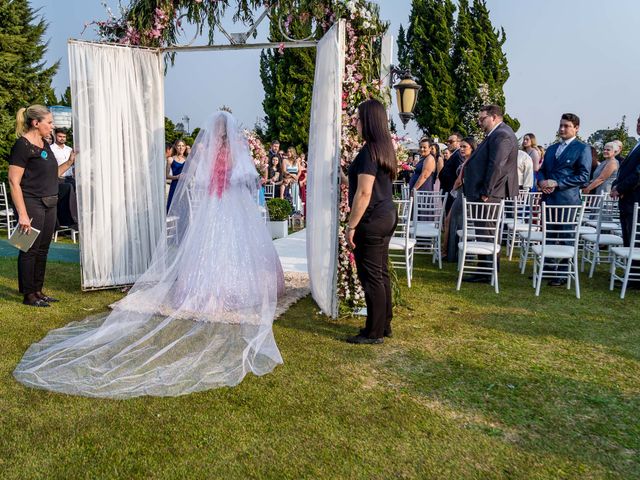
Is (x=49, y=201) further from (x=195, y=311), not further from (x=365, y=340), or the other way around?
(x=365, y=340)

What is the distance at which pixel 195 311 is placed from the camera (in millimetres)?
4855

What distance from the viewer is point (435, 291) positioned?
6309 millimetres

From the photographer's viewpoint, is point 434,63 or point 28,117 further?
point 434,63

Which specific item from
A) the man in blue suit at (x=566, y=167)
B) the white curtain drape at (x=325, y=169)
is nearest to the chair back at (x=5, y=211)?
the white curtain drape at (x=325, y=169)

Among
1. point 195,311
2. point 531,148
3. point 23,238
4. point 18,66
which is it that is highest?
point 18,66

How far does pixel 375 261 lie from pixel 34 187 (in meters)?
3.44

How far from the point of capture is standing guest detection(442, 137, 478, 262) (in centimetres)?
772

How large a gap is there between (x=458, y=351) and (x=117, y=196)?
13.2 feet

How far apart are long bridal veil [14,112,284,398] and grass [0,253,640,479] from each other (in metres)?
0.19

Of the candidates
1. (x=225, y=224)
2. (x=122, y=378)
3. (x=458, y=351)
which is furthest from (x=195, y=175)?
(x=458, y=351)

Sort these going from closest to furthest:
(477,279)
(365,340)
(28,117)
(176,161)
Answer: (365,340), (28,117), (477,279), (176,161)

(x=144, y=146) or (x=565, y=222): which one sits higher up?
(x=144, y=146)

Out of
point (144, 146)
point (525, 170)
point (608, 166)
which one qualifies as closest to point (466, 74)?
point (525, 170)

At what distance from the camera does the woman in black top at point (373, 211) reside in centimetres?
398
